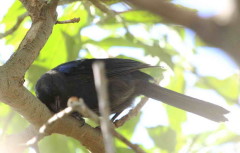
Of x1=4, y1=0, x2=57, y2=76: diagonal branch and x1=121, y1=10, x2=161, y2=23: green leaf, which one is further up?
x1=4, y1=0, x2=57, y2=76: diagonal branch

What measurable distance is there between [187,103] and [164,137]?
0.87 metres

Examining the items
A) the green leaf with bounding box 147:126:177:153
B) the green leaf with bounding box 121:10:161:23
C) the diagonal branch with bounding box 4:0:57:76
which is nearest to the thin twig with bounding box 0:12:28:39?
the diagonal branch with bounding box 4:0:57:76

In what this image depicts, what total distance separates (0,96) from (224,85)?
2.15m

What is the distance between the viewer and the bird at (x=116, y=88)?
3857 millimetres

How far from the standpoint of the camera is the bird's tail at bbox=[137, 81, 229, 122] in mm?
3973

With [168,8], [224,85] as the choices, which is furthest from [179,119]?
[168,8]

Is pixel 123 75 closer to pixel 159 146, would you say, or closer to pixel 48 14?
pixel 159 146

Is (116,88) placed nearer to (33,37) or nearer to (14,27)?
→ (14,27)

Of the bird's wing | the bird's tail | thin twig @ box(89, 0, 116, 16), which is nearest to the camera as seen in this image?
thin twig @ box(89, 0, 116, 16)

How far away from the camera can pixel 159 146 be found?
10.8 feet

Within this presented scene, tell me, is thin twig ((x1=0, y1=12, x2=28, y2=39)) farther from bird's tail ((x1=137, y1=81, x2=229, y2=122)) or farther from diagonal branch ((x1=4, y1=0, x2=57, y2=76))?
bird's tail ((x1=137, y1=81, x2=229, y2=122))

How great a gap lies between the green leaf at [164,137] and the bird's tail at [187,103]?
2.17 feet

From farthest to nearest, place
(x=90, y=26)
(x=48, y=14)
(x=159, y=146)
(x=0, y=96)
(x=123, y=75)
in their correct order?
(x=123, y=75) < (x=90, y=26) < (x=159, y=146) < (x=48, y=14) < (x=0, y=96)

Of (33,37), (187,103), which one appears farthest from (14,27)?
(187,103)
